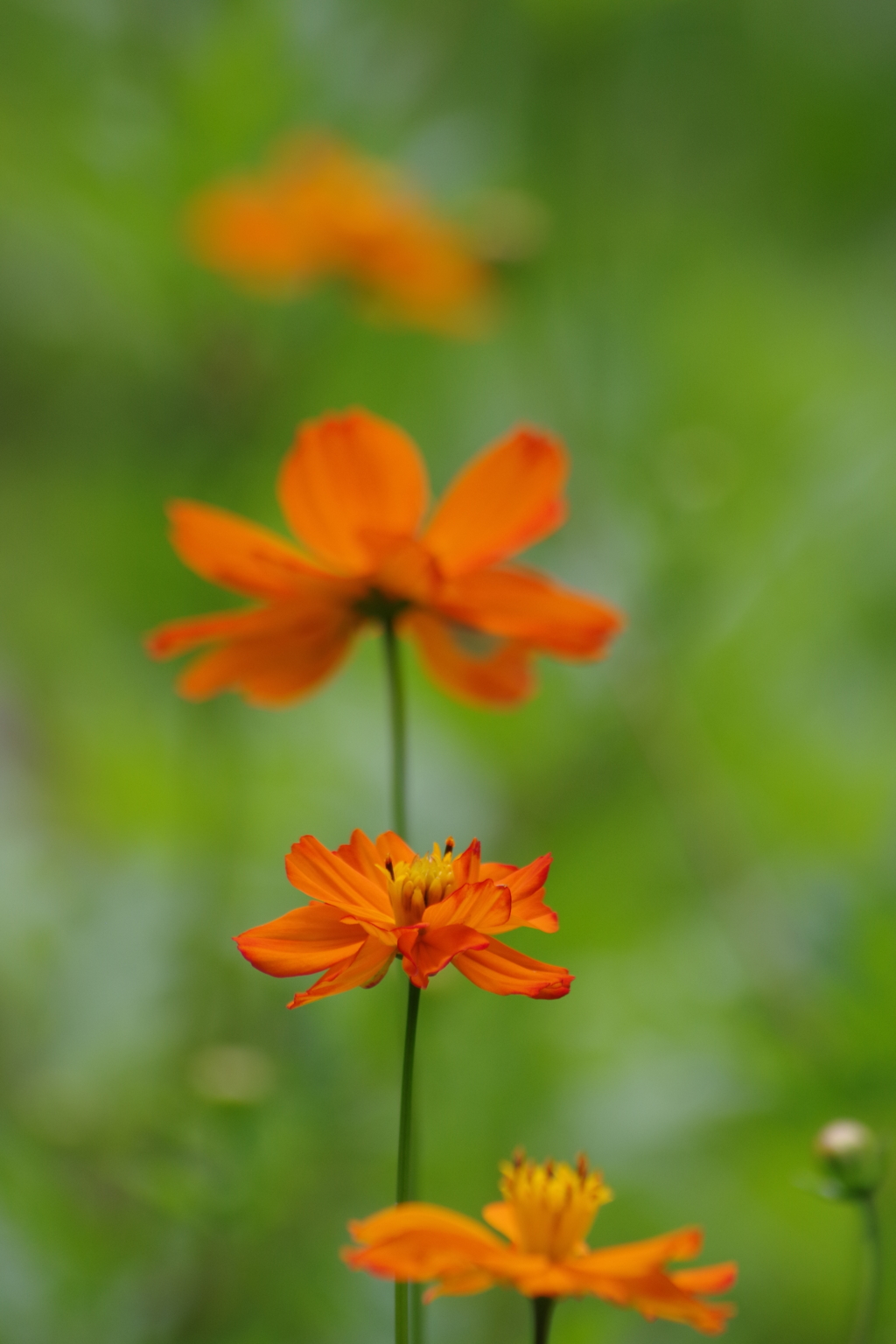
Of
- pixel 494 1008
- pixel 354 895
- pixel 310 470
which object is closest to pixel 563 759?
pixel 494 1008

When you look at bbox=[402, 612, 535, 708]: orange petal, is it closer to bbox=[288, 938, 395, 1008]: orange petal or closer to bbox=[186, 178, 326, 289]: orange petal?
bbox=[288, 938, 395, 1008]: orange petal

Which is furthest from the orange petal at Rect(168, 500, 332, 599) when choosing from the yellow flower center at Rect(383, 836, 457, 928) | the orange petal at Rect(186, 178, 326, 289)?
the orange petal at Rect(186, 178, 326, 289)

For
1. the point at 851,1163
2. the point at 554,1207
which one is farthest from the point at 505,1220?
the point at 851,1163

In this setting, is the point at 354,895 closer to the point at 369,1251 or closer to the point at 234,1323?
the point at 369,1251

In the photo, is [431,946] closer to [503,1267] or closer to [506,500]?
[503,1267]

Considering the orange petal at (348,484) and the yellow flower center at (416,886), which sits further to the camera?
the orange petal at (348,484)

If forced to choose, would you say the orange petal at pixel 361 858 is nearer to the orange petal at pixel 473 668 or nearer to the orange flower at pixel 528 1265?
the orange flower at pixel 528 1265

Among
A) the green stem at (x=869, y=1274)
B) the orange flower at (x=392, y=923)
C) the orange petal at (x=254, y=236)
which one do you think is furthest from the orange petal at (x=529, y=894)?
the orange petal at (x=254, y=236)
